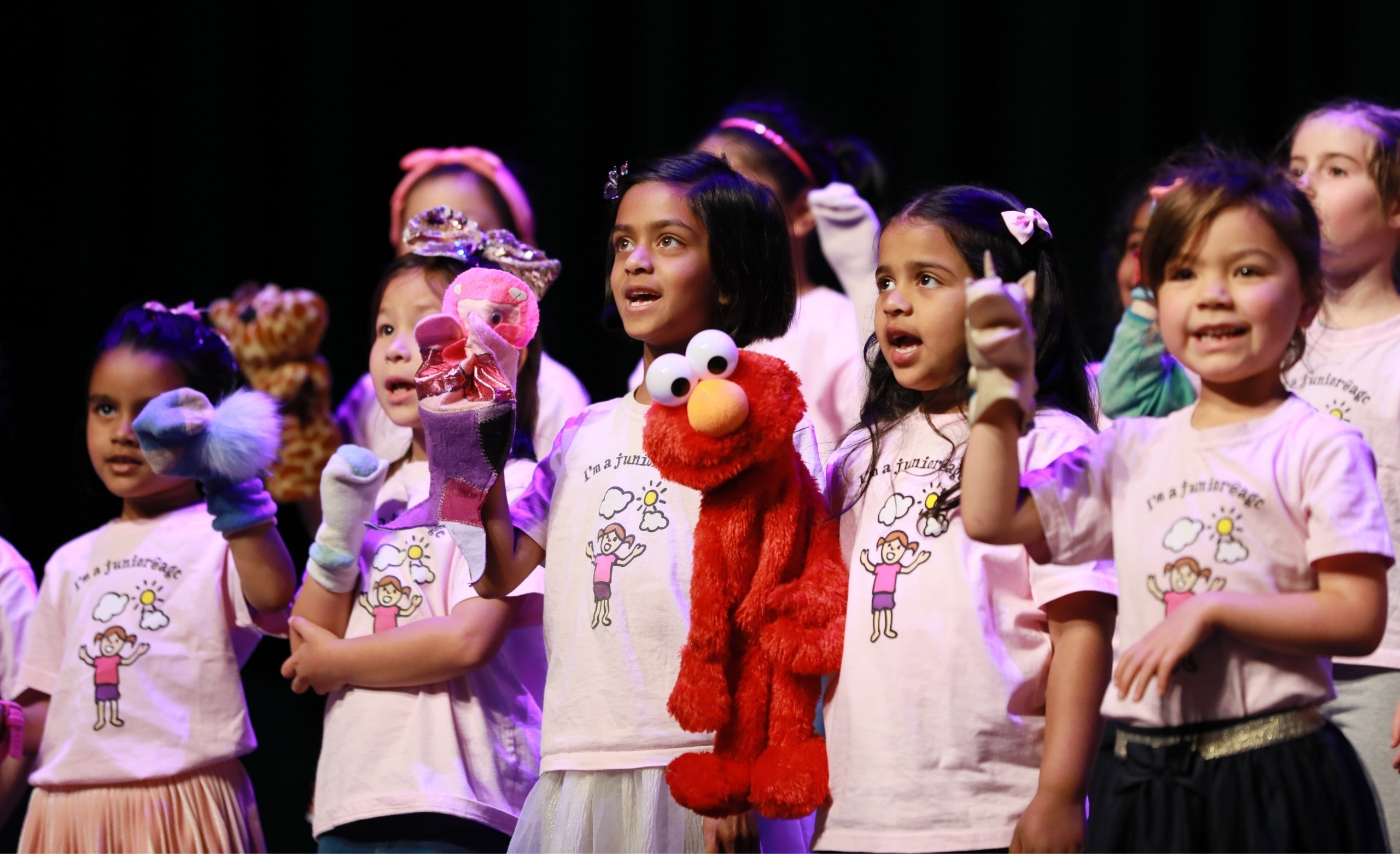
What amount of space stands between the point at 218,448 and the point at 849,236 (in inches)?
53.6

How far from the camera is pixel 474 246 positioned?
8.27ft

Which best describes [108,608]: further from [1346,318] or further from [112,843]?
[1346,318]

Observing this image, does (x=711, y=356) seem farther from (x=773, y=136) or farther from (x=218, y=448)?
(x=773, y=136)

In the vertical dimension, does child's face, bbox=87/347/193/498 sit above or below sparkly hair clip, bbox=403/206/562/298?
below

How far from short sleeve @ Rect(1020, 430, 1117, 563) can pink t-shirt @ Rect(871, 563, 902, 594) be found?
22 centimetres

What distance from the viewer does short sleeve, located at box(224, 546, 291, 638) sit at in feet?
7.78

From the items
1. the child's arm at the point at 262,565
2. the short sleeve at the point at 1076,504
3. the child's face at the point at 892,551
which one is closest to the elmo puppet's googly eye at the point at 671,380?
the child's face at the point at 892,551

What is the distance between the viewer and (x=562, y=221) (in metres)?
3.97

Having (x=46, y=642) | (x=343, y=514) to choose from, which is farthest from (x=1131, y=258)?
(x=46, y=642)

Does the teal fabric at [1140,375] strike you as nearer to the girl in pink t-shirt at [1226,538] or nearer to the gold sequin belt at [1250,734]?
the girl in pink t-shirt at [1226,538]

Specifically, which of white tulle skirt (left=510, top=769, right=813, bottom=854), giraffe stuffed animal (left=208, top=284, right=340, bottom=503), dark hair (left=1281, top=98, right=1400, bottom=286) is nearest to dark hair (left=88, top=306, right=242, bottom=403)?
giraffe stuffed animal (left=208, top=284, right=340, bottom=503)

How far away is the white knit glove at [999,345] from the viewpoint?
1.44 meters

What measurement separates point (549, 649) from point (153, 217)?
264cm

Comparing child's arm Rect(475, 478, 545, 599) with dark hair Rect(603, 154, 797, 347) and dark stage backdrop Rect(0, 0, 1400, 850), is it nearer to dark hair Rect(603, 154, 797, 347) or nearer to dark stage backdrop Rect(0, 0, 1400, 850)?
dark hair Rect(603, 154, 797, 347)
